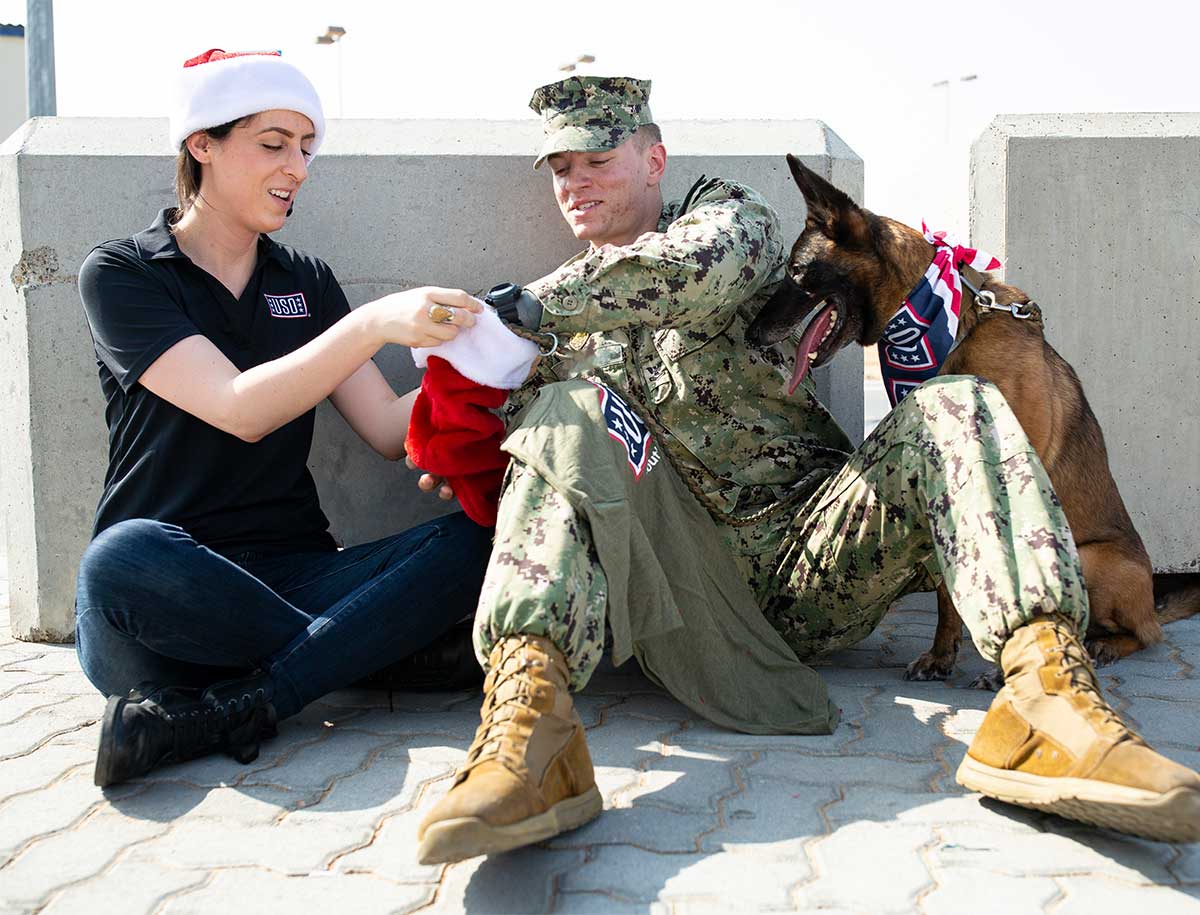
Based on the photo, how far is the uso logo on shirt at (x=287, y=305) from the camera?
3.19 metres

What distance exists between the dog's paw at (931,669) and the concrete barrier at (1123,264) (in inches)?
52.8

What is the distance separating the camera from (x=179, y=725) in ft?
8.55

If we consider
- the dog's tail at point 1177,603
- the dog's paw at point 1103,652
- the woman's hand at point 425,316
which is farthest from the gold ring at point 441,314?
the dog's tail at point 1177,603

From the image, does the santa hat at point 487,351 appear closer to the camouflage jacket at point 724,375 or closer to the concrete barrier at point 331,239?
the camouflage jacket at point 724,375

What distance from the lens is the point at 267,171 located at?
9.88 ft

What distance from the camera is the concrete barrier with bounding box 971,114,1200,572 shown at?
403 cm

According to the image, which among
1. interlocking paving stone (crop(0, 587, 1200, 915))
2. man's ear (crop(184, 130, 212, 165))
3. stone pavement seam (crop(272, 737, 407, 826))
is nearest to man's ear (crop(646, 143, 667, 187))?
man's ear (crop(184, 130, 212, 165))

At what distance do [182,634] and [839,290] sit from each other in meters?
2.10

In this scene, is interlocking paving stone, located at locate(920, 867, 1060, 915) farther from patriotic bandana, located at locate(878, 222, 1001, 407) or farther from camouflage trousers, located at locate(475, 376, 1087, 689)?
patriotic bandana, located at locate(878, 222, 1001, 407)

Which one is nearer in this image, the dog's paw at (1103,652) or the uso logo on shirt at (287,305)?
the uso logo on shirt at (287,305)

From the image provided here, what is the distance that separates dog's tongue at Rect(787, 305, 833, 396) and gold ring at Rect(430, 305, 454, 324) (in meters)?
1.08

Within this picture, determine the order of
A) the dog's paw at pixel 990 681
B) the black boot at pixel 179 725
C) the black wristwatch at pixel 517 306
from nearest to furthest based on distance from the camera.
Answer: the black boot at pixel 179 725, the black wristwatch at pixel 517 306, the dog's paw at pixel 990 681

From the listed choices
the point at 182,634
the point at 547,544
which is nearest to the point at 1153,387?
the point at 547,544

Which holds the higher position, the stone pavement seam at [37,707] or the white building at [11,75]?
the white building at [11,75]
